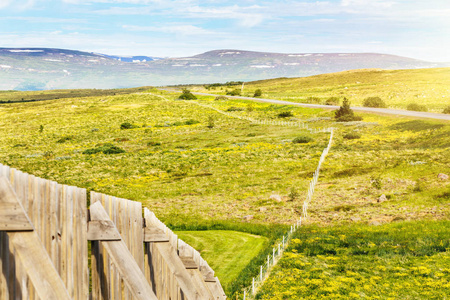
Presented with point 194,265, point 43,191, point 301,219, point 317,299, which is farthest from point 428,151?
point 43,191

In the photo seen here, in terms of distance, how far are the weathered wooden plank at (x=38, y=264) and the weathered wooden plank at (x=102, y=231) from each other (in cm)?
69

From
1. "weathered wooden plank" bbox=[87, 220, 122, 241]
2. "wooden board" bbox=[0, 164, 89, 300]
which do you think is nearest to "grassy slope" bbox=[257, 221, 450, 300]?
"weathered wooden plank" bbox=[87, 220, 122, 241]

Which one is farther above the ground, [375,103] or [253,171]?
[375,103]

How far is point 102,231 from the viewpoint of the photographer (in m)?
4.36

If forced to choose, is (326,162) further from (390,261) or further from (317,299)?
(317,299)

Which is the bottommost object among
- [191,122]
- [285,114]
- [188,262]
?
[191,122]

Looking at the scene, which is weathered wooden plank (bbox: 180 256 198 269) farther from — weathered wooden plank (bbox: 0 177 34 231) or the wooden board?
weathered wooden plank (bbox: 0 177 34 231)

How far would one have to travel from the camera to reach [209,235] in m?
22.2

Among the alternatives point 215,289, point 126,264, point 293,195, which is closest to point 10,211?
point 126,264

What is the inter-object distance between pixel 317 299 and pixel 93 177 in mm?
31800

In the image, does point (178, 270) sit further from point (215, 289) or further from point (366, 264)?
point (366, 264)

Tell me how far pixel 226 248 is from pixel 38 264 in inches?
665

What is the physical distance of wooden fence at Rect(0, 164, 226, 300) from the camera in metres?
3.46

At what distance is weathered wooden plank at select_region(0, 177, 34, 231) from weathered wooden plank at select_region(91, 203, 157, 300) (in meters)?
0.92
